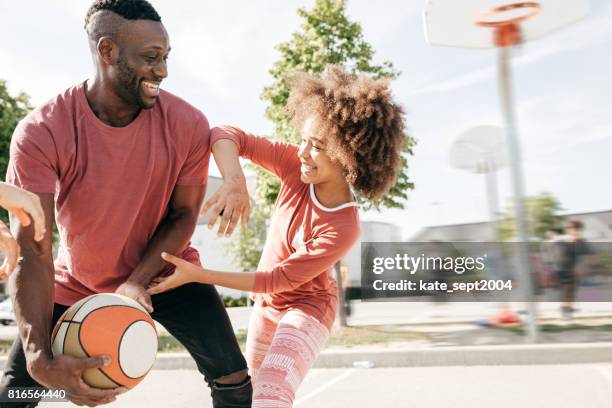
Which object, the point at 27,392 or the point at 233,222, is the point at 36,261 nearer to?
the point at 27,392

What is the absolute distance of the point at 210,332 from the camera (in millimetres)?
2750

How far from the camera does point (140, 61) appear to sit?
255 cm

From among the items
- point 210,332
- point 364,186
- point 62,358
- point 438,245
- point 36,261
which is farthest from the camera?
point 438,245

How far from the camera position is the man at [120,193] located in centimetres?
242

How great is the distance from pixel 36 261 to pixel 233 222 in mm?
799

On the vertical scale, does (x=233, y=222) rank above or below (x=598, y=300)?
above

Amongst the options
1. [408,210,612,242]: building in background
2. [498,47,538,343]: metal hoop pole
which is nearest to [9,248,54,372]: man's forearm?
[498,47,538,343]: metal hoop pole

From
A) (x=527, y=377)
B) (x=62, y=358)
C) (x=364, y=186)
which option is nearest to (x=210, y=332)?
(x=62, y=358)

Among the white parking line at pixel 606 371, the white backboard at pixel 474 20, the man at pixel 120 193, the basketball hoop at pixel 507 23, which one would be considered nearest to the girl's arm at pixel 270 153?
the man at pixel 120 193

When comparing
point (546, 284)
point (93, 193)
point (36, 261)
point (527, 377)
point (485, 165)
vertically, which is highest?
point (485, 165)

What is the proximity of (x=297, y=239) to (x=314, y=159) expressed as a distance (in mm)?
401

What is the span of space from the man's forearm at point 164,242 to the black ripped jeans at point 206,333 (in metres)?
0.18

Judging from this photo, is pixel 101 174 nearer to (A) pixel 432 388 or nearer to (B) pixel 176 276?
(B) pixel 176 276

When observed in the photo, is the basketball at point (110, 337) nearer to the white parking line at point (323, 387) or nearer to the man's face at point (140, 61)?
the man's face at point (140, 61)
